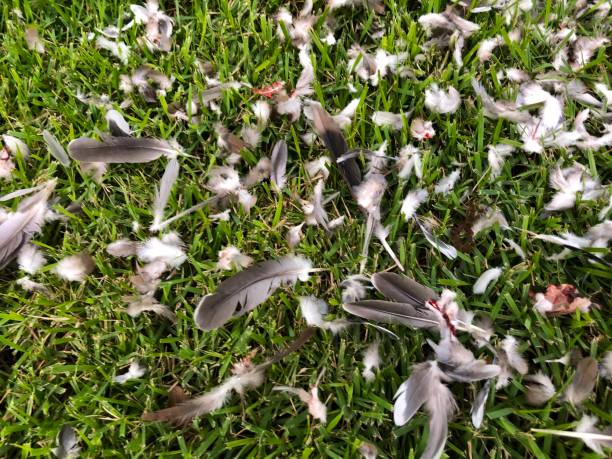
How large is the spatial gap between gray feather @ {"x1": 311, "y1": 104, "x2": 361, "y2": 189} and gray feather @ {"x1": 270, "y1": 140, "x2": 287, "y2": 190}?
0.43 ft

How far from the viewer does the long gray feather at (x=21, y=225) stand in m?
1.62

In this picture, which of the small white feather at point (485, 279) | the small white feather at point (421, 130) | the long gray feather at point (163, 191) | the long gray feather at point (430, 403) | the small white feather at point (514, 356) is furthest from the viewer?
the small white feather at point (421, 130)

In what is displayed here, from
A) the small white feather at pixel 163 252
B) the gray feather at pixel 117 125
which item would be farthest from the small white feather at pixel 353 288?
the gray feather at pixel 117 125

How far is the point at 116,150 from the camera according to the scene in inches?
67.8

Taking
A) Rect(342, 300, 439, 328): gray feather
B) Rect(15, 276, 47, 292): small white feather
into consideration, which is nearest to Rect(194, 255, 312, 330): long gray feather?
Rect(342, 300, 439, 328): gray feather

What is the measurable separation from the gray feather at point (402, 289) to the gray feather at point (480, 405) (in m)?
0.28

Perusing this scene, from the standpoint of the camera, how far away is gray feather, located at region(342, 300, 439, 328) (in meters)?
1.46

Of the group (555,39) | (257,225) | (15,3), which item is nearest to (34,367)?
(257,225)

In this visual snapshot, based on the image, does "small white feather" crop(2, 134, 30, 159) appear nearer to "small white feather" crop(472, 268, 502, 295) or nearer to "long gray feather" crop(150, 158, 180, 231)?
"long gray feather" crop(150, 158, 180, 231)

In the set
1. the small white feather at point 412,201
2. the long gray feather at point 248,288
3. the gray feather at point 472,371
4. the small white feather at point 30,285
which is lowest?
the gray feather at point 472,371

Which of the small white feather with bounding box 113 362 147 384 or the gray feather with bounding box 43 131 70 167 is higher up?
the gray feather with bounding box 43 131 70 167

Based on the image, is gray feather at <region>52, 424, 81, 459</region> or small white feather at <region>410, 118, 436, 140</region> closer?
gray feather at <region>52, 424, 81, 459</region>

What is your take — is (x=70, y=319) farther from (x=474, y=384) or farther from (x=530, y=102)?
(x=530, y=102)

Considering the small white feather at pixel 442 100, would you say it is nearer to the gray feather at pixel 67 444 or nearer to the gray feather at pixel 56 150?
the gray feather at pixel 56 150
